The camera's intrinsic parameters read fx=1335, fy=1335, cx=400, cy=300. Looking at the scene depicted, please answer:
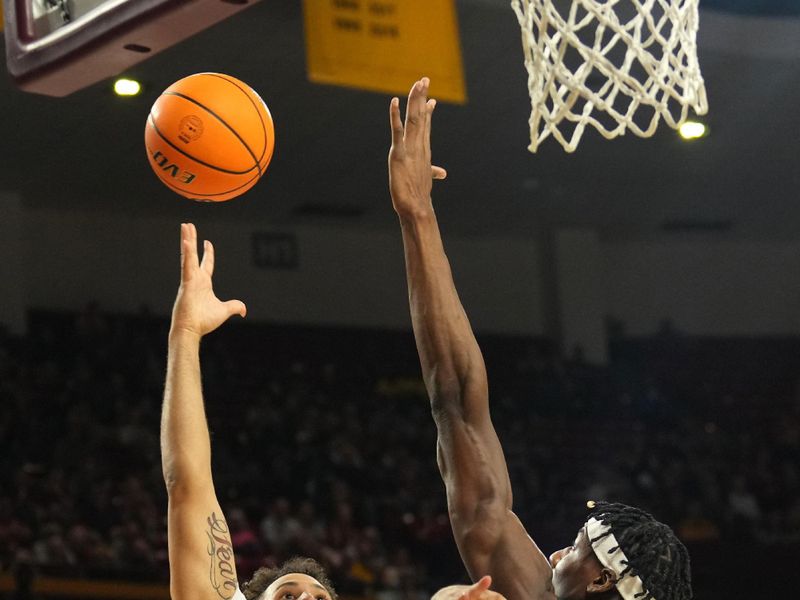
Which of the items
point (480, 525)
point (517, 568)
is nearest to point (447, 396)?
point (480, 525)

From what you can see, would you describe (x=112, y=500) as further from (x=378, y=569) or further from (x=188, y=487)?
(x=188, y=487)

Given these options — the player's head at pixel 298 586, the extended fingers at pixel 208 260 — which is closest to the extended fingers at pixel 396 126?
the extended fingers at pixel 208 260

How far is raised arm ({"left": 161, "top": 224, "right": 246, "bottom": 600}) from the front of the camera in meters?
2.42

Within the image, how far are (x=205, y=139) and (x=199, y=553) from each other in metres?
1.16

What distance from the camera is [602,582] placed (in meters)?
2.17

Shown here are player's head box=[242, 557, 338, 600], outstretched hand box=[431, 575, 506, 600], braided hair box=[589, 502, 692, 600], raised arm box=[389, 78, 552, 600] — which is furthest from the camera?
raised arm box=[389, 78, 552, 600]

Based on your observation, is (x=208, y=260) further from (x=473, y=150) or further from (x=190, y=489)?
(x=473, y=150)

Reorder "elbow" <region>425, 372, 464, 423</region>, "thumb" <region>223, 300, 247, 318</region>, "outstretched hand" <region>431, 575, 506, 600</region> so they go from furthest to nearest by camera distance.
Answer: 1. "thumb" <region>223, 300, 247, 318</region>
2. "elbow" <region>425, 372, 464, 423</region>
3. "outstretched hand" <region>431, 575, 506, 600</region>

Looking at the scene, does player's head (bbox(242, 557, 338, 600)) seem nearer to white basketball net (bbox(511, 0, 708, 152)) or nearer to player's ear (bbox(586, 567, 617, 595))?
player's ear (bbox(586, 567, 617, 595))

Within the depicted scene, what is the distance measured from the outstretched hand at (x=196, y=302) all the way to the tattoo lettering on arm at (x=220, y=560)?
0.40 meters

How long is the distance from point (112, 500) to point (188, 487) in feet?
20.4

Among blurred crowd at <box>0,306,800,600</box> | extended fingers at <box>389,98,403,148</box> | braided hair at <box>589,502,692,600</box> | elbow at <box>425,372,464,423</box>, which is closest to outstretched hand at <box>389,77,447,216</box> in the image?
extended fingers at <box>389,98,403,148</box>

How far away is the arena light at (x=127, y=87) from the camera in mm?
9406

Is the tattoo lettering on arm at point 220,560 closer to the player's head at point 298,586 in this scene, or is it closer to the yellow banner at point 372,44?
the player's head at point 298,586
